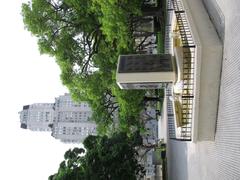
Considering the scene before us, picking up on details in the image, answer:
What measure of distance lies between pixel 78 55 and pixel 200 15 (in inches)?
518

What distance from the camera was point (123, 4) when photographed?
1922 centimetres

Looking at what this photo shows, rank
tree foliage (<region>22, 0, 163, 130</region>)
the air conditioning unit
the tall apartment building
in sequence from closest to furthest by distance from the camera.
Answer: the air conditioning unit, tree foliage (<region>22, 0, 163, 130</region>), the tall apartment building

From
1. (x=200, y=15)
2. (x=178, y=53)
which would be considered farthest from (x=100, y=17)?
(x=200, y=15)

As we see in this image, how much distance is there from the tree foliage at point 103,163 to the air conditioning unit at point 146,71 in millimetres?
10470

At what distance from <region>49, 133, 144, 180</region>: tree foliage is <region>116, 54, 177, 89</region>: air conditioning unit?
10.5 metres

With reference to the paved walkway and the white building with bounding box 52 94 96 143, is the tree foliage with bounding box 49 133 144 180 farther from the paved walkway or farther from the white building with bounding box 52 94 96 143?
the white building with bounding box 52 94 96 143

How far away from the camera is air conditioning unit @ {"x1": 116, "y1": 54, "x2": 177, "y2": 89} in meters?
13.1

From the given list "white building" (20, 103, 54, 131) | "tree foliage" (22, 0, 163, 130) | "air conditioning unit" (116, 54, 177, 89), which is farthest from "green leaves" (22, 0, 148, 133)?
"white building" (20, 103, 54, 131)

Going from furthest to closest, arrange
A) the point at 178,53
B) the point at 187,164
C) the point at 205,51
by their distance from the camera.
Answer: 1. the point at 187,164
2. the point at 178,53
3. the point at 205,51

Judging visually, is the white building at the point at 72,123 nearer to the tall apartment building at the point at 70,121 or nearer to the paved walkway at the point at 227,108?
the tall apartment building at the point at 70,121

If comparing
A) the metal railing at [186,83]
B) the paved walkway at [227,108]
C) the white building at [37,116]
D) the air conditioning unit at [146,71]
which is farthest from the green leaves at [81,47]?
the white building at [37,116]

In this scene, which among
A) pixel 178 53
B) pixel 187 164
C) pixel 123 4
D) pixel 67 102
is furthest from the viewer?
pixel 67 102

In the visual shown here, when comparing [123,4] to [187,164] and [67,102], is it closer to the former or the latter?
[187,164]

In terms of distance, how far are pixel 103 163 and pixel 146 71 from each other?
11744mm
